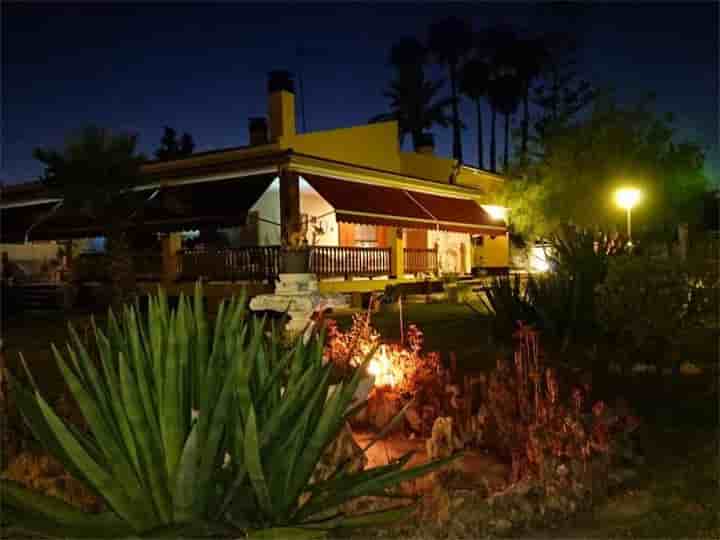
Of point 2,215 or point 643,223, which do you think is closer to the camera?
point 2,215

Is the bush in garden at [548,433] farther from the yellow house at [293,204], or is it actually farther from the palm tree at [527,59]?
the palm tree at [527,59]

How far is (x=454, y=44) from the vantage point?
46.2 meters

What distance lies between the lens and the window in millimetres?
20422

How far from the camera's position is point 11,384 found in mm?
2523

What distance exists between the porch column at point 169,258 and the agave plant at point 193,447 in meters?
13.9

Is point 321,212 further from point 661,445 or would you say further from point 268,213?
point 661,445

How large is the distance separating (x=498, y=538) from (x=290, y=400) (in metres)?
1.45

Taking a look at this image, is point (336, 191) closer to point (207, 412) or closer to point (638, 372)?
point (638, 372)

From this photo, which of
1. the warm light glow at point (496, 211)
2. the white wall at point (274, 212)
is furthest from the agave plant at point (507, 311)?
the warm light glow at point (496, 211)

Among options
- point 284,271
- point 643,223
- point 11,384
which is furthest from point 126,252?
point 643,223

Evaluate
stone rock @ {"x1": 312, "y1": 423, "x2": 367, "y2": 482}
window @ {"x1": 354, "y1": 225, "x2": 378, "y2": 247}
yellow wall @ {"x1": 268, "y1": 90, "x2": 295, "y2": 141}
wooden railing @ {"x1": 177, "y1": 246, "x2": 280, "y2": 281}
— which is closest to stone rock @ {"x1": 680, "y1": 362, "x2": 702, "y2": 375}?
stone rock @ {"x1": 312, "y1": 423, "x2": 367, "y2": 482}

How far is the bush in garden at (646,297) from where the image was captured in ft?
21.1

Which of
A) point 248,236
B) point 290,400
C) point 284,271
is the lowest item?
point 290,400

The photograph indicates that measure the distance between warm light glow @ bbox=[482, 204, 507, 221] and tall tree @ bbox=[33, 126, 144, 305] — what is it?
1228 cm
